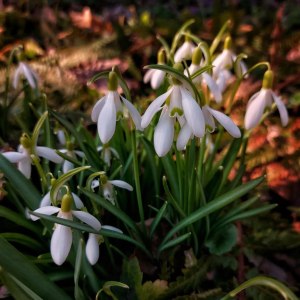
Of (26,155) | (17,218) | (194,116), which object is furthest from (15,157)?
(194,116)

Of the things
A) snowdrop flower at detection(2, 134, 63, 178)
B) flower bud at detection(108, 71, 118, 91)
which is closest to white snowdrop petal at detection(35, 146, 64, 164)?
snowdrop flower at detection(2, 134, 63, 178)

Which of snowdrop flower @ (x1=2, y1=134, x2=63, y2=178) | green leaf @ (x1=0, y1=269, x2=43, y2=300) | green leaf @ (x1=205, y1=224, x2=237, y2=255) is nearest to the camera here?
green leaf @ (x1=0, y1=269, x2=43, y2=300)

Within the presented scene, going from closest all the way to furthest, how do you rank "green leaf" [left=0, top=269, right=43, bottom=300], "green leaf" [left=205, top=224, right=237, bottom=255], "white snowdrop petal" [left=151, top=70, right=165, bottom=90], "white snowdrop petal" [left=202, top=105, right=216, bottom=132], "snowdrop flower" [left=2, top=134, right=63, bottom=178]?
1. "green leaf" [left=0, top=269, right=43, bottom=300]
2. "white snowdrop petal" [left=202, top=105, right=216, bottom=132]
3. "snowdrop flower" [left=2, top=134, right=63, bottom=178]
4. "green leaf" [left=205, top=224, right=237, bottom=255]
5. "white snowdrop petal" [left=151, top=70, right=165, bottom=90]

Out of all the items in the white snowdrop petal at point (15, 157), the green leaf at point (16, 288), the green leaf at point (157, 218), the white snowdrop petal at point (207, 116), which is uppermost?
the white snowdrop petal at point (207, 116)

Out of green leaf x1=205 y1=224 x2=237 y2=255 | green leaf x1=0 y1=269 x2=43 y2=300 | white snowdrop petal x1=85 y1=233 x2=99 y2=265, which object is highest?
green leaf x1=0 y1=269 x2=43 y2=300

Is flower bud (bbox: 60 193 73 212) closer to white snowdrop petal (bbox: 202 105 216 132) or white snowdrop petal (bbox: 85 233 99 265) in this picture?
white snowdrop petal (bbox: 85 233 99 265)

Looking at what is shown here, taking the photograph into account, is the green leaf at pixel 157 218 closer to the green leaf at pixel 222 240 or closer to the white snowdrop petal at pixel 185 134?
the green leaf at pixel 222 240

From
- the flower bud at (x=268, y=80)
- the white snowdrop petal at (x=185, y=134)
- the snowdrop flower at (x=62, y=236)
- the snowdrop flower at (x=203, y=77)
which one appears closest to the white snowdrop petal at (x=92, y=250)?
the snowdrop flower at (x=62, y=236)
